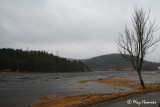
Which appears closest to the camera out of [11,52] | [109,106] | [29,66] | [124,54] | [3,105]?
[109,106]

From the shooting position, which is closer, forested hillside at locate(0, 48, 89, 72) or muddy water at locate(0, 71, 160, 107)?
muddy water at locate(0, 71, 160, 107)

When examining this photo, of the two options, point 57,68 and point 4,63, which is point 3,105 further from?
point 57,68

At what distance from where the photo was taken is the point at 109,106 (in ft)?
26.4

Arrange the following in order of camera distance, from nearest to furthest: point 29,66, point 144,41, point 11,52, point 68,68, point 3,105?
point 3,105
point 144,41
point 29,66
point 11,52
point 68,68

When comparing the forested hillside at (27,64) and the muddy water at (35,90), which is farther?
the forested hillside at (27,64)

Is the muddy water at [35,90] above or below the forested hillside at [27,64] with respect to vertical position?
below

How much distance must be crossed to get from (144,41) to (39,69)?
4954 inches

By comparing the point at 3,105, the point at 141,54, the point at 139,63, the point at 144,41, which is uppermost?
the point at 144,41

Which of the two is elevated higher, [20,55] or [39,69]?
[20,55]

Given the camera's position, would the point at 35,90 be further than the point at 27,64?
No

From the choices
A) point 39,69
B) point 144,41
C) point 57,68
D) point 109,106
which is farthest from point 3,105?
point 57,68

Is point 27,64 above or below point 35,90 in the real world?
above

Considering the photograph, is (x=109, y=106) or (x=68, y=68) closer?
(x=109, y=106)

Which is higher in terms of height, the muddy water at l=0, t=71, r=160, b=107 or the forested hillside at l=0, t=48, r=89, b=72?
the forested hillside at l=0, t=48, r=89, b=72
